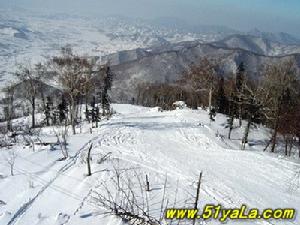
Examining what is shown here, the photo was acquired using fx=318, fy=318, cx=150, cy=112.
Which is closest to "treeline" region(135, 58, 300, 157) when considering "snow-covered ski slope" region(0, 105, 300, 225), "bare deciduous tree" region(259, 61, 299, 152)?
"bare deciduous tree" region(259, 61, 299, 152)

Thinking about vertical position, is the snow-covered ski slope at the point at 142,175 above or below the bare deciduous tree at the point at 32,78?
above

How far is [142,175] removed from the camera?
46.6ft

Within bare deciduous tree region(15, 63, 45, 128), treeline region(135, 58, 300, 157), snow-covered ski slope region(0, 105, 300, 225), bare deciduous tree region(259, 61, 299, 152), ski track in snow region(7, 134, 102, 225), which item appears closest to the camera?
ski track in snow region(7, 134, 102, 225)

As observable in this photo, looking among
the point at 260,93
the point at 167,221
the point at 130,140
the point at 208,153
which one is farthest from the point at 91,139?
the point at 260,93

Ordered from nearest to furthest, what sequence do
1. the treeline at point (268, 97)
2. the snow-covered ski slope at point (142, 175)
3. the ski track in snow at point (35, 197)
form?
the ski track in snow at point (35, 197)
the snow-covered ski slope at point (142, 175)
the treeline at point (268, 97)

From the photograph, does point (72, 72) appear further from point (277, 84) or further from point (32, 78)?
point (277, 84)

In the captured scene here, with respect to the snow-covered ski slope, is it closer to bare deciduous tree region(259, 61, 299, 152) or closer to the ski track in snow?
the ski track in snow

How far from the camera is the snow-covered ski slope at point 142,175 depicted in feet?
32.6

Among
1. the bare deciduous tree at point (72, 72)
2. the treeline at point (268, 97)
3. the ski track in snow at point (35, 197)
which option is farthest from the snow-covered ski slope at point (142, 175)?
the treeline at point (268, 97)

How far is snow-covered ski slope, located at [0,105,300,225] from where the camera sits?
9.93 meters

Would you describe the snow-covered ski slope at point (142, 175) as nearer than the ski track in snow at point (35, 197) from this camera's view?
No

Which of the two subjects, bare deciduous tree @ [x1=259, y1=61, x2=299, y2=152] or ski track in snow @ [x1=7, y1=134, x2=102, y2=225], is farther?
bare deciduous tree @ [x1=259, y1=61, x2=299, y2=152]

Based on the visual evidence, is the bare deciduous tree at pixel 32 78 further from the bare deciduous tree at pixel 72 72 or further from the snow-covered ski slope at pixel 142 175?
the snow-covered ski slope at pixel 142 175

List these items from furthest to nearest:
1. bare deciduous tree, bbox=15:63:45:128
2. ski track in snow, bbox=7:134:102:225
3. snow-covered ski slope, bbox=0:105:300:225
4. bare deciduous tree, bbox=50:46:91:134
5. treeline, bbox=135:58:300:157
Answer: bare deciduous tree, bbox=15:63:45:128
treeline, bbox=135:58:300:157
bare deciduous tree, bbox=50:46:91:134
snow-covered ski slope, bbox=0:105:300:225
ski track in snow, bbox=7:134:102:225
